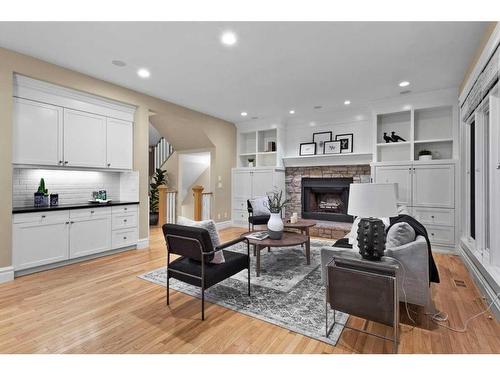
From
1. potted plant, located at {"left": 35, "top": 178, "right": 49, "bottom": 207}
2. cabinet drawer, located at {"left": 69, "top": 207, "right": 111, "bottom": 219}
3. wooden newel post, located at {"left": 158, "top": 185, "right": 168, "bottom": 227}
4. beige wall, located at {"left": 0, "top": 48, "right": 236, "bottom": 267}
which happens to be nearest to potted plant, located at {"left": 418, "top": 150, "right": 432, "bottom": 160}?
beige wall, located at {"left": 0, "top": 48, "right": 236, "bottom": 267}

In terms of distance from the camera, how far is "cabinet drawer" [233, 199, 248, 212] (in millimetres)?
7051

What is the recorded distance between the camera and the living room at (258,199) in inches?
83.3

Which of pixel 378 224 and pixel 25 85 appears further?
pixel 25 85

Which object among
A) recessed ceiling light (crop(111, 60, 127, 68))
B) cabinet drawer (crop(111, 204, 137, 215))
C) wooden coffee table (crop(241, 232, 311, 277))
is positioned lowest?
wooden coffee table (crop(241, 232, 311, 277))

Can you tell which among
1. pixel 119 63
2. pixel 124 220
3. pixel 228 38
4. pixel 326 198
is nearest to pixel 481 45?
pixel 228 38

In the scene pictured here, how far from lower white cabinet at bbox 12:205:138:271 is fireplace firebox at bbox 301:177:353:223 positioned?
394 centimetres

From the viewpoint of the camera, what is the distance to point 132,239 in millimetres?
4621

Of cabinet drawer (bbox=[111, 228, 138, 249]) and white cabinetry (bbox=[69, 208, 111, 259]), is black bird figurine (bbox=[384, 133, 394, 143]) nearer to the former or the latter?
cabinet drawer (bbox=[111, 228, 138, 249])

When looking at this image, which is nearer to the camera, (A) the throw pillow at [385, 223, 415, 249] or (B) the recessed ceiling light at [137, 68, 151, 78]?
(A) the throw pillow at [385, 223, 415, 249]

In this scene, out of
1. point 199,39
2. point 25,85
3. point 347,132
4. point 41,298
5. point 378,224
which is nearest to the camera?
point 378,224

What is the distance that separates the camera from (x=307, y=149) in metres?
6.43
